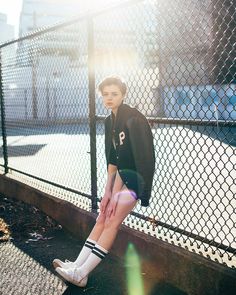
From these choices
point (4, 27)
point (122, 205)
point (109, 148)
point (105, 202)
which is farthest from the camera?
point (4, 27)

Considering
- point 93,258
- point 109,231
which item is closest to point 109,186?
point 109,231

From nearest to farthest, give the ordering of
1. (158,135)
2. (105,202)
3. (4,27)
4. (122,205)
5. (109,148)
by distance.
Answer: (122,205) < (105,202) < (109,148) < (158,135) < (4,27)

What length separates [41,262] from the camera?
4094 mm

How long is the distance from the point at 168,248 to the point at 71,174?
5.45 meters

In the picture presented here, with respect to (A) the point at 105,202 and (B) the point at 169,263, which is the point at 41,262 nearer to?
(A) the point at 105,202

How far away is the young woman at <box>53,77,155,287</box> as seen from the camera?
3324 millimetres

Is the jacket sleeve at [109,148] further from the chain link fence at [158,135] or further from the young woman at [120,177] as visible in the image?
the chain link fence at [158,135]

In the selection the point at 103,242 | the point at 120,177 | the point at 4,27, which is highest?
the point at 4,27

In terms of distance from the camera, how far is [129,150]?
3.42 metres

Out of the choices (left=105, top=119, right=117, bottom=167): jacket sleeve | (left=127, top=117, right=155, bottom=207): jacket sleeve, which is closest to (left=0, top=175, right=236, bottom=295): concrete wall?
(left=127, top=117, right=155, bottom=207): jacket sleeve

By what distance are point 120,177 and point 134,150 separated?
34 cm

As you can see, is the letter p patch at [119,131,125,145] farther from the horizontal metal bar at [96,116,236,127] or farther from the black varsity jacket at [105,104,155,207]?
the horizontal metal bar at [96,116,236,127]

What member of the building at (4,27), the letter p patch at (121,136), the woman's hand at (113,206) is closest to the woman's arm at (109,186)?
the woman's hand at (113,206)

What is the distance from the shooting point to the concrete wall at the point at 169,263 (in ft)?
9.97
